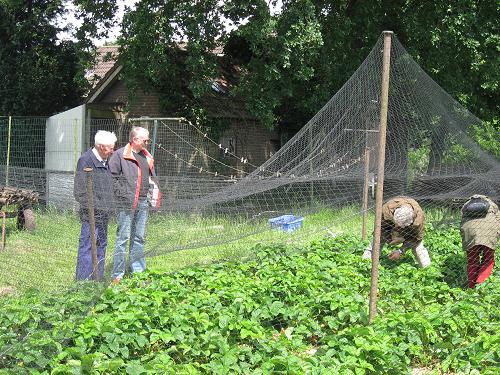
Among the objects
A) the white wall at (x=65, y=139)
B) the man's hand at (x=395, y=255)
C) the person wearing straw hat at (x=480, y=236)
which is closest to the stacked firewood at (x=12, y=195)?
the white wall at (x=65, y=139)

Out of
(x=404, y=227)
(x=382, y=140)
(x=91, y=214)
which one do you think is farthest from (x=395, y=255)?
(x=91, y=214)

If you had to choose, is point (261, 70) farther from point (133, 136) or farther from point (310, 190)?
point (133, 136)

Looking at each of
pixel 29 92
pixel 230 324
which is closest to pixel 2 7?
pixel 29 92

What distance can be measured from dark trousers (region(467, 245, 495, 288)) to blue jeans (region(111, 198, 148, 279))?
3142mm

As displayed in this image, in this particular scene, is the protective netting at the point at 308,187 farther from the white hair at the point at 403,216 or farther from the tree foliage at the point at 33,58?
the tree foliage at the point at 33,58

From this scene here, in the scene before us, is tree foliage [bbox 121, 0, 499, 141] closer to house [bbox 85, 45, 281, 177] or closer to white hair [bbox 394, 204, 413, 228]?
house [bbox 85, 45, 281, 177]

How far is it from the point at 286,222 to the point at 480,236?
229 centimetres

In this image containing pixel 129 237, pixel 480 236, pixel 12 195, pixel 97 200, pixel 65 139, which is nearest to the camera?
pixel 97 200

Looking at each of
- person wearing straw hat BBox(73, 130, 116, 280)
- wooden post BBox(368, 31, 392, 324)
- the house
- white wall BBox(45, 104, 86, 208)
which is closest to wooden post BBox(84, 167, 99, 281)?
person wearing straw hat BBox(73, 130, 116, 280)

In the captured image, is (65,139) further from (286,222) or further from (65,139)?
(286,222)

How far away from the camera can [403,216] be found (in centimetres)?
711

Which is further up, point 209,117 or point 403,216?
point 209,117

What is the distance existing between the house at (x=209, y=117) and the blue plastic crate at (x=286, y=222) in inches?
166

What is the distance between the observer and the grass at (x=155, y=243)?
5969mm
